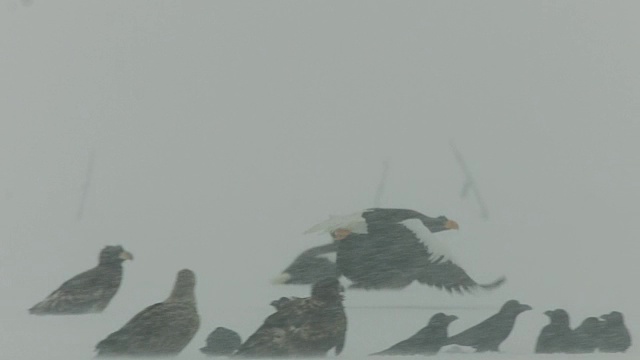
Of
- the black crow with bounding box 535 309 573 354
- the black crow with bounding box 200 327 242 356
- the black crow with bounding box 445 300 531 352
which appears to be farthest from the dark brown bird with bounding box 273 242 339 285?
the black crow with bounding box 535 309 573 354

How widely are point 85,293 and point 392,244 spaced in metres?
0.68

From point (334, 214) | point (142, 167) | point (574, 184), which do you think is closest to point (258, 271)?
point (334, 214)

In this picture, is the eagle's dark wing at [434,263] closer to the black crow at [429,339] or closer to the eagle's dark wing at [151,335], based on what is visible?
the black crow at [429,339]

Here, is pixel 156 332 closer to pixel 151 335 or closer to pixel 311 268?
pixel 151 335

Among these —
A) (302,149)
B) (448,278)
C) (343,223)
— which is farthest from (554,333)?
(302,149)

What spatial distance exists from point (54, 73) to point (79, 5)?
167mm

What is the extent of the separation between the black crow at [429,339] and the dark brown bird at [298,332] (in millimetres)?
143

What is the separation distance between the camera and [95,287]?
1.80 meters

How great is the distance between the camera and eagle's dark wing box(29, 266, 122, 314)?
1782 millimetres

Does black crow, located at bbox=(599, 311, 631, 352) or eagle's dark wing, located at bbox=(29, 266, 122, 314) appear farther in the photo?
black crow, located at bbox=(599, 311, 631, 352)

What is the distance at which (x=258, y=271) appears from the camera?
182cm

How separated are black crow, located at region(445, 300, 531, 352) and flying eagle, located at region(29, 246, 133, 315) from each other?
0.75 meters

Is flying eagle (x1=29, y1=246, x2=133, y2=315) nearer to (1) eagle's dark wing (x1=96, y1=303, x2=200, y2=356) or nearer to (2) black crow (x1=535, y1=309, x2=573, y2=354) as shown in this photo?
(1) eagle's dark wing (x1=96, y1=303, x2=200, y2=356)

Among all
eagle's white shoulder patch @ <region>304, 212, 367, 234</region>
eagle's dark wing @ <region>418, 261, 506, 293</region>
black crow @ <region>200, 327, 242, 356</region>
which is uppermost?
eagle's white shoulder patch @ <region>304, 212, 367, 234</region>
